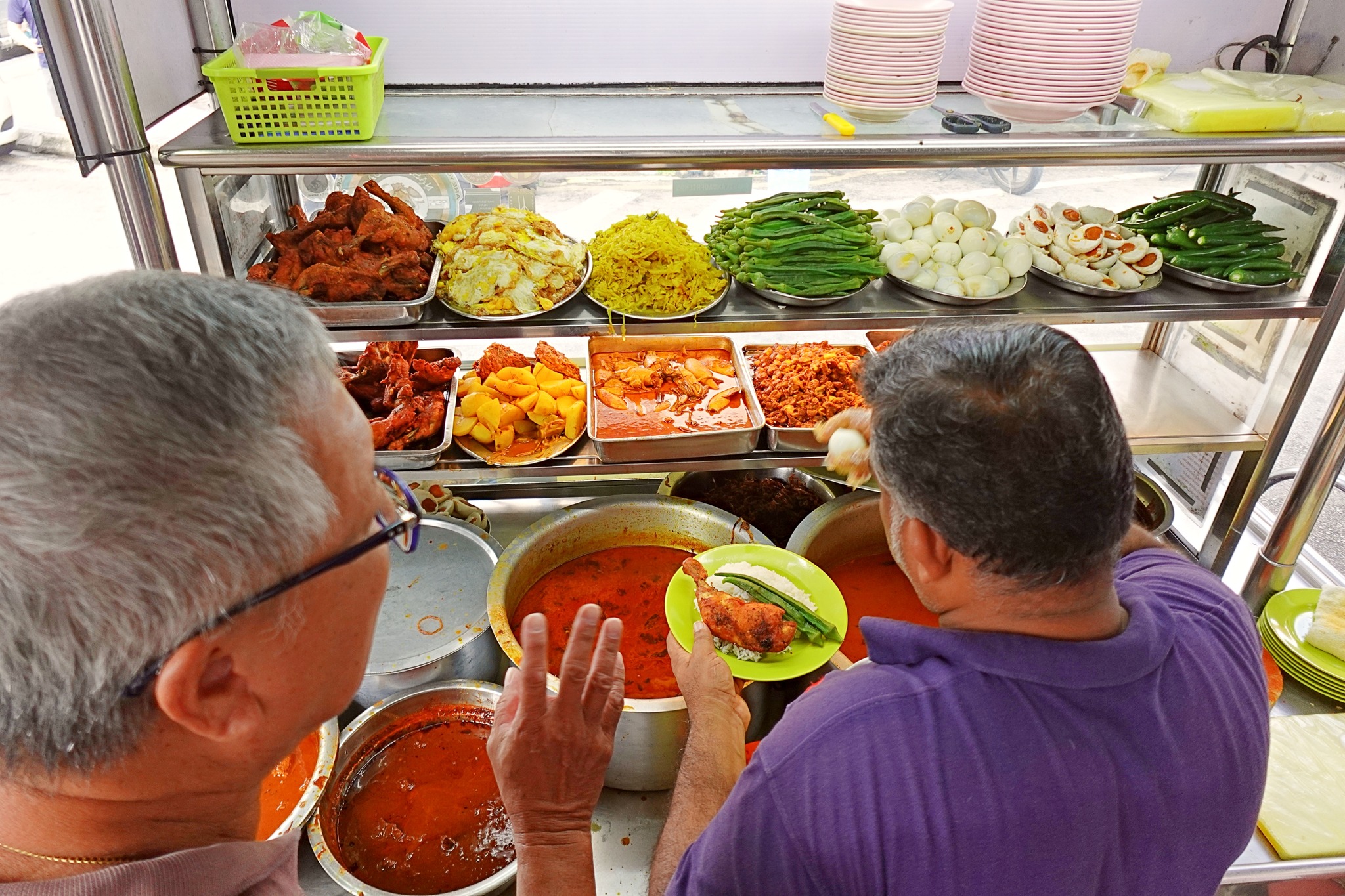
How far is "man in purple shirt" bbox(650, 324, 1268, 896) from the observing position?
132 centimetres

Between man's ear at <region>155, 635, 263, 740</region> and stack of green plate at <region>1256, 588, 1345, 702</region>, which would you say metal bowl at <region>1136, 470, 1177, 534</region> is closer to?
stack of green plate at <region>1256, 588, 1345, 702</region>

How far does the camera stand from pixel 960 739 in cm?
136

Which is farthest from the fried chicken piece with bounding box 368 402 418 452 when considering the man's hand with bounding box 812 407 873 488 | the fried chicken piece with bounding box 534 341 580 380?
the man's hand with bounding box 812 407 873 488

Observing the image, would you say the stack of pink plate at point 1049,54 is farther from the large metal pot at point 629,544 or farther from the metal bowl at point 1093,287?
the large metal pot at point 629,544

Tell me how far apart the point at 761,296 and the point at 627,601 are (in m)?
1.18

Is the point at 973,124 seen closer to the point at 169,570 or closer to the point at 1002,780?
the point at 1002,780

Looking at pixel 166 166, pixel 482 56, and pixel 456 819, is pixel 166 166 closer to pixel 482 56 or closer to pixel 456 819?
pixel 482 56

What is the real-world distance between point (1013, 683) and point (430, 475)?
6.17ft

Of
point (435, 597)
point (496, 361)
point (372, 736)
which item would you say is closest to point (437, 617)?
point (435, 597)

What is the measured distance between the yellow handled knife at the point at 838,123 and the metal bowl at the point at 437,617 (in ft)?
5.71

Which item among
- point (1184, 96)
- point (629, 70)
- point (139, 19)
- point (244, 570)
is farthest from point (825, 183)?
point (244, 570)

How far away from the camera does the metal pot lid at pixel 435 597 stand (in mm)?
2576

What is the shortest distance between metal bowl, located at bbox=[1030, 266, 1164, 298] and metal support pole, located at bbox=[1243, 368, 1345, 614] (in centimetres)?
75

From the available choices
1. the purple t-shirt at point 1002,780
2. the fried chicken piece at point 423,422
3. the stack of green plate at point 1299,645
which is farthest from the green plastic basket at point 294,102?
the stack of green plate at point 1299,645
